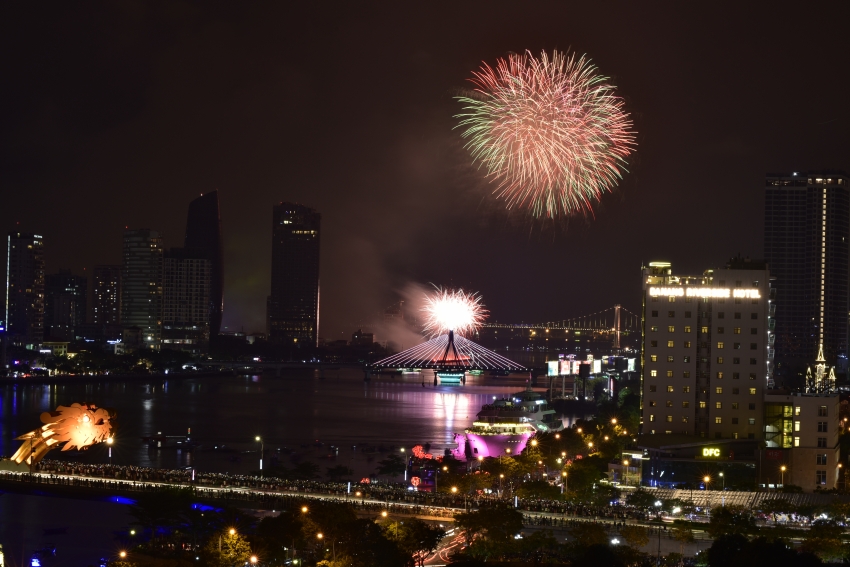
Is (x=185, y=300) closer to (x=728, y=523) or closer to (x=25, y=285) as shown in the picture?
(x=25, y=285)

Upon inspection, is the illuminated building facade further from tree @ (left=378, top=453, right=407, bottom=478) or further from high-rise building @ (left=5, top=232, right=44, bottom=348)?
high-rise building @ (left=5, top=232, right=44, bottom=348)

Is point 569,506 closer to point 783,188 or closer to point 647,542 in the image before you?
point 647,542

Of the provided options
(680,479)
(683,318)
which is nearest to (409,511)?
(680,479)

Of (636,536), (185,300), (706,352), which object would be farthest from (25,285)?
(636,536)

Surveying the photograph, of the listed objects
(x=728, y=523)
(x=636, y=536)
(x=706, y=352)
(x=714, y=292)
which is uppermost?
(x=714, y=292)

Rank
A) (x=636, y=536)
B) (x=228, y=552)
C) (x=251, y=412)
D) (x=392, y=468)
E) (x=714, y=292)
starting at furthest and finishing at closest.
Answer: (x=251, y=412)
(x=392, y=468)
(x=714, y=292)
(x=636, y=536)
(x=228, y=552)
